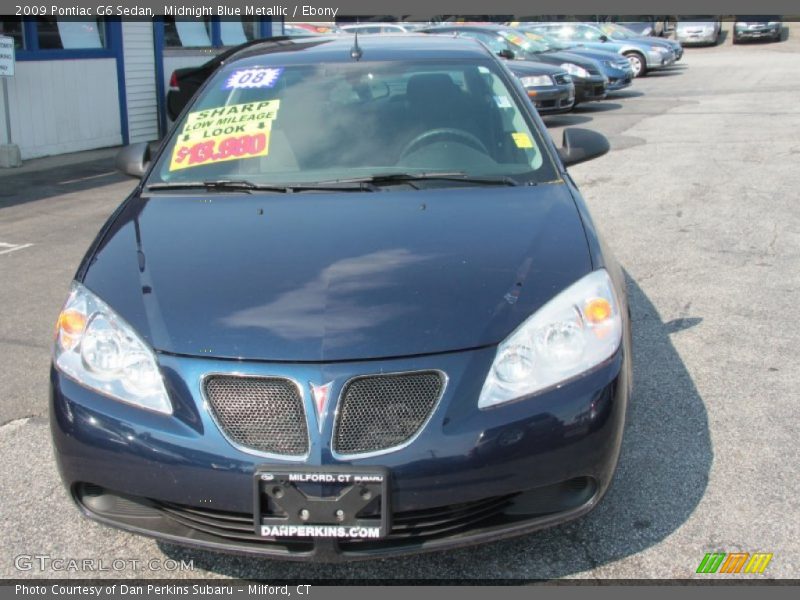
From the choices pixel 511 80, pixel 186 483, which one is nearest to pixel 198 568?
pixel 186 483

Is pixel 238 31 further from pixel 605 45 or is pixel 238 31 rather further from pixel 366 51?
pixel 366 51

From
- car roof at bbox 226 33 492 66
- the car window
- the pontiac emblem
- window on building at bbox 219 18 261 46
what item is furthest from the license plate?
the car window

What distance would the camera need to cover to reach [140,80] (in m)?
13.1

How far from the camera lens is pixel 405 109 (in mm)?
4195

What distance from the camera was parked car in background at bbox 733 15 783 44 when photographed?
37.2 meters

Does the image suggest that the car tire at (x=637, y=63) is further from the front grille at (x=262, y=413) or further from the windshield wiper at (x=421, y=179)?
the front grille at (x=262, y=413)

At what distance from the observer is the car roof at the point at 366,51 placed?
4.43 meters

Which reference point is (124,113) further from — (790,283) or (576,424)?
(576,424)

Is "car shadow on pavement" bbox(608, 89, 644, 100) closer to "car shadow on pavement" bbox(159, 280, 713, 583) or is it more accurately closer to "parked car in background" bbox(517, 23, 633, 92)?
"parked car in background" bbox(517, 23, 633, 92)

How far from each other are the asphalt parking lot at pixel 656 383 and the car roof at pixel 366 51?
5.94 feet

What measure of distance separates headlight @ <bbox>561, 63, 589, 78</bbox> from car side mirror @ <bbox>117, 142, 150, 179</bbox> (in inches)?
512

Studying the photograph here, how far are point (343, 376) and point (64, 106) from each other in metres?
10.5

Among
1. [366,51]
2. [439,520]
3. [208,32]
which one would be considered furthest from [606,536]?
[208,32]

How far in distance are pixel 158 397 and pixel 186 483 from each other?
268 millimetres
